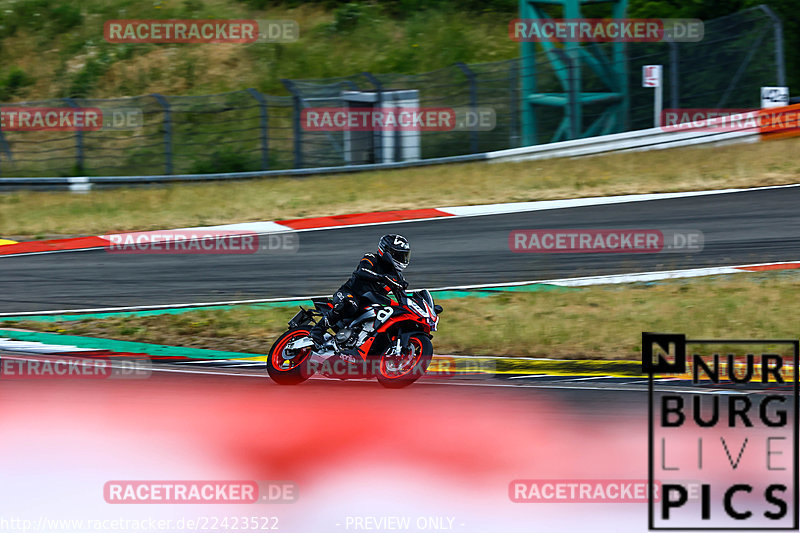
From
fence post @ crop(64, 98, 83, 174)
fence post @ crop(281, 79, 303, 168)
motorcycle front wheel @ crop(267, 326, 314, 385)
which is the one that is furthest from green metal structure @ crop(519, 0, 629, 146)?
motorcycle front wheel @ crop(267, 326, 314, 385)

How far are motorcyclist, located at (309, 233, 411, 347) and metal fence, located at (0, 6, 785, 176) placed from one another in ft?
38.5

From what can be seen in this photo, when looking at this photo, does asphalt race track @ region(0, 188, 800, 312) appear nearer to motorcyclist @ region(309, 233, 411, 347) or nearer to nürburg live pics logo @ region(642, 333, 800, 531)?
nürburg live pics logo @ region(642, 333, 800, 531)

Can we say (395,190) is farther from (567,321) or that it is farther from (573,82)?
(567,321)

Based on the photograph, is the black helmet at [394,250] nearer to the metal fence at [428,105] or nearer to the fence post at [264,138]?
the metal fence at [428,105]

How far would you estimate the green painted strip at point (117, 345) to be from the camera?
10328 millimetres

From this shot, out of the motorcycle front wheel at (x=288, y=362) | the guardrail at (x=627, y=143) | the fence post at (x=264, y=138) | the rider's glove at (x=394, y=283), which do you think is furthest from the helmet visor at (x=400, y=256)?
the fence post at (x=264, y=138)

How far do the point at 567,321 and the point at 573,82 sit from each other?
31.8 ft

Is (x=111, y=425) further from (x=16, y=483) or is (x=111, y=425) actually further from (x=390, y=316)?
(x=390, y=316)

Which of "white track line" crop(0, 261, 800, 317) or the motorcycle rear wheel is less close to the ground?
"white track line" crop(0, 261, 800, 317)

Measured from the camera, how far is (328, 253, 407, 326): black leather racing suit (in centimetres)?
841

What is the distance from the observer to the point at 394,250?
8328 mm

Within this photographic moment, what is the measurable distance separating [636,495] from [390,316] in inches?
97.6

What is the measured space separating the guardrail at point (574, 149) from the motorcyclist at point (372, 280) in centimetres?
1147

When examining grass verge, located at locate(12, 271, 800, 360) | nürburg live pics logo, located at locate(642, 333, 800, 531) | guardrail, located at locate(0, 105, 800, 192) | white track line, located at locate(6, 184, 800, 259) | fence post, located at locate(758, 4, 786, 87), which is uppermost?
fence post, located at locate(758, 4, 786, 87)
